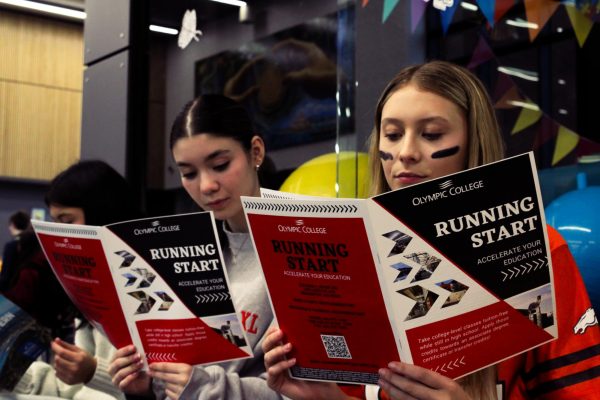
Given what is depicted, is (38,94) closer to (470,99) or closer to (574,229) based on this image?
(574,229)

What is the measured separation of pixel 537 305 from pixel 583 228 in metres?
1.29

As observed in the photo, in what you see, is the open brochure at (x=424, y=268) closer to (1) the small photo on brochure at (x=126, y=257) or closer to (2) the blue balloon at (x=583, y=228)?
(1) the small photo on brochure at (x=126, y=257)

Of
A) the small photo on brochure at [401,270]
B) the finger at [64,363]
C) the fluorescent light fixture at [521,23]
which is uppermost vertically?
the fluorescent light fixture at [521,23]

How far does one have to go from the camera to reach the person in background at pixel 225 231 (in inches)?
65.6

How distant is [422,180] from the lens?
1436mm

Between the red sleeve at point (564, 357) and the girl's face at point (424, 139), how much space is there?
23cm

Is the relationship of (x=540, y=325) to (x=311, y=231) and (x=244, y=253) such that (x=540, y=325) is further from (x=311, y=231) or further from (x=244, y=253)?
(x=244, y=253)

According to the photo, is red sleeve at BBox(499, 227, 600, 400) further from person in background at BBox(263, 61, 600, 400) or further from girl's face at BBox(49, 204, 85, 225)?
girl's face at BBox(49, 204, 85, 225)

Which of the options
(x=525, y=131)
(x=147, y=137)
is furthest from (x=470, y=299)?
(x=147, y=137)

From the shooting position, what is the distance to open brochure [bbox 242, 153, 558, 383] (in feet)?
3.73

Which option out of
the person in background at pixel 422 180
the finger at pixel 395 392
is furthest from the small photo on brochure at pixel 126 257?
the finger at pixel 395 392

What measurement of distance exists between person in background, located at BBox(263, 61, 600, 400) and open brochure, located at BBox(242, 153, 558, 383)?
6 centimetres

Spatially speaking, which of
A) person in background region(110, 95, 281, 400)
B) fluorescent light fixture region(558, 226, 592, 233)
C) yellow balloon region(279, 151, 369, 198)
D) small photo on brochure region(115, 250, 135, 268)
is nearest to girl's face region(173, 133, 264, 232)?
person in background region(110, 95, 281, 400)

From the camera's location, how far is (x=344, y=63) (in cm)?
297
